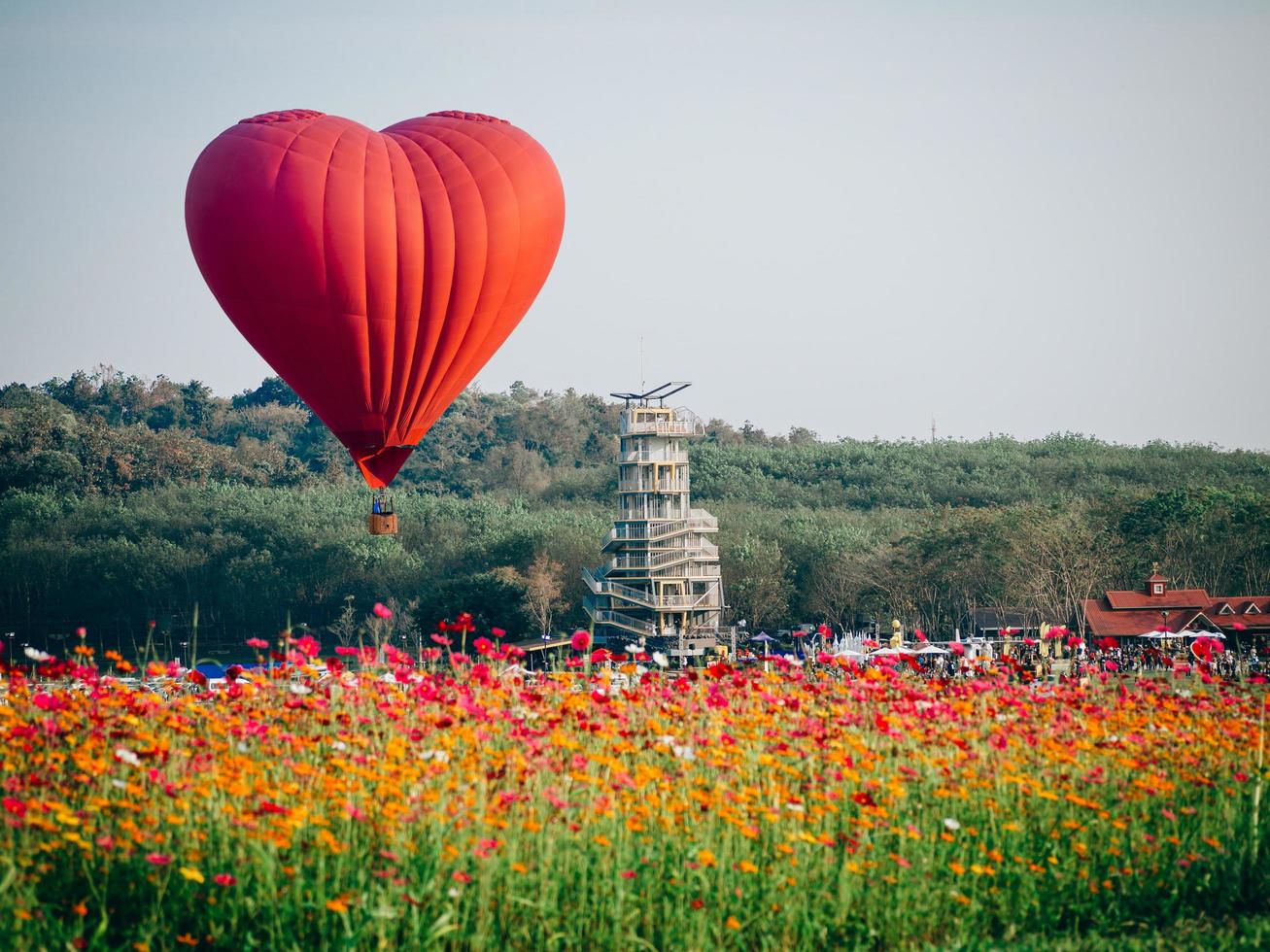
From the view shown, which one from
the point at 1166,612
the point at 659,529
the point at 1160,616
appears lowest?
the point at 1160,616

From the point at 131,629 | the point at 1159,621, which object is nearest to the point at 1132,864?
the point at 1159,621

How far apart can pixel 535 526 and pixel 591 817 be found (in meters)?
55.5

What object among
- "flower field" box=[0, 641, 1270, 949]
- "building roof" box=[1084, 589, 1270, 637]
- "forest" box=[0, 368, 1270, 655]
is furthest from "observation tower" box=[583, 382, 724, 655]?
"flower field" box=[0, 641, 1270, 949]

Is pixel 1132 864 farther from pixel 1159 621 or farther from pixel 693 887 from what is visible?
pixel 1159 621

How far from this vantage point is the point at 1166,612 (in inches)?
1697

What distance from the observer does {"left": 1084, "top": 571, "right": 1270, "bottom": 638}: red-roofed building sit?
138 ft

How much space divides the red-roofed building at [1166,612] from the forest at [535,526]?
7.85 feet

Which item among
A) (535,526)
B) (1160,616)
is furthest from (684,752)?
(535,526)

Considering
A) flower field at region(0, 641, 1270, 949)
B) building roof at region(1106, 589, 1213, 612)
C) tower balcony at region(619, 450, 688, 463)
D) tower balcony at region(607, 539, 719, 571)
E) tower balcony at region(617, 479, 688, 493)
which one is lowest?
flower field at region(0, 641, 1270, 949)

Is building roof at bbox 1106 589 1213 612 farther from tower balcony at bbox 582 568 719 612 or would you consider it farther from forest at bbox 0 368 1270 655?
tower balcony at bbox 582 568 719 612

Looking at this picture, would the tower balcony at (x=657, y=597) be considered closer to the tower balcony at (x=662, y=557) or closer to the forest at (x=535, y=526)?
the tower balcony at (x=662, y=557)

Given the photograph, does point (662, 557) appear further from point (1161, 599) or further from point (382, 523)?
point (382, 523)

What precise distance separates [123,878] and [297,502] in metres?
69.2

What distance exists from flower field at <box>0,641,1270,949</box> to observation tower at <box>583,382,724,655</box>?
38228 mm
